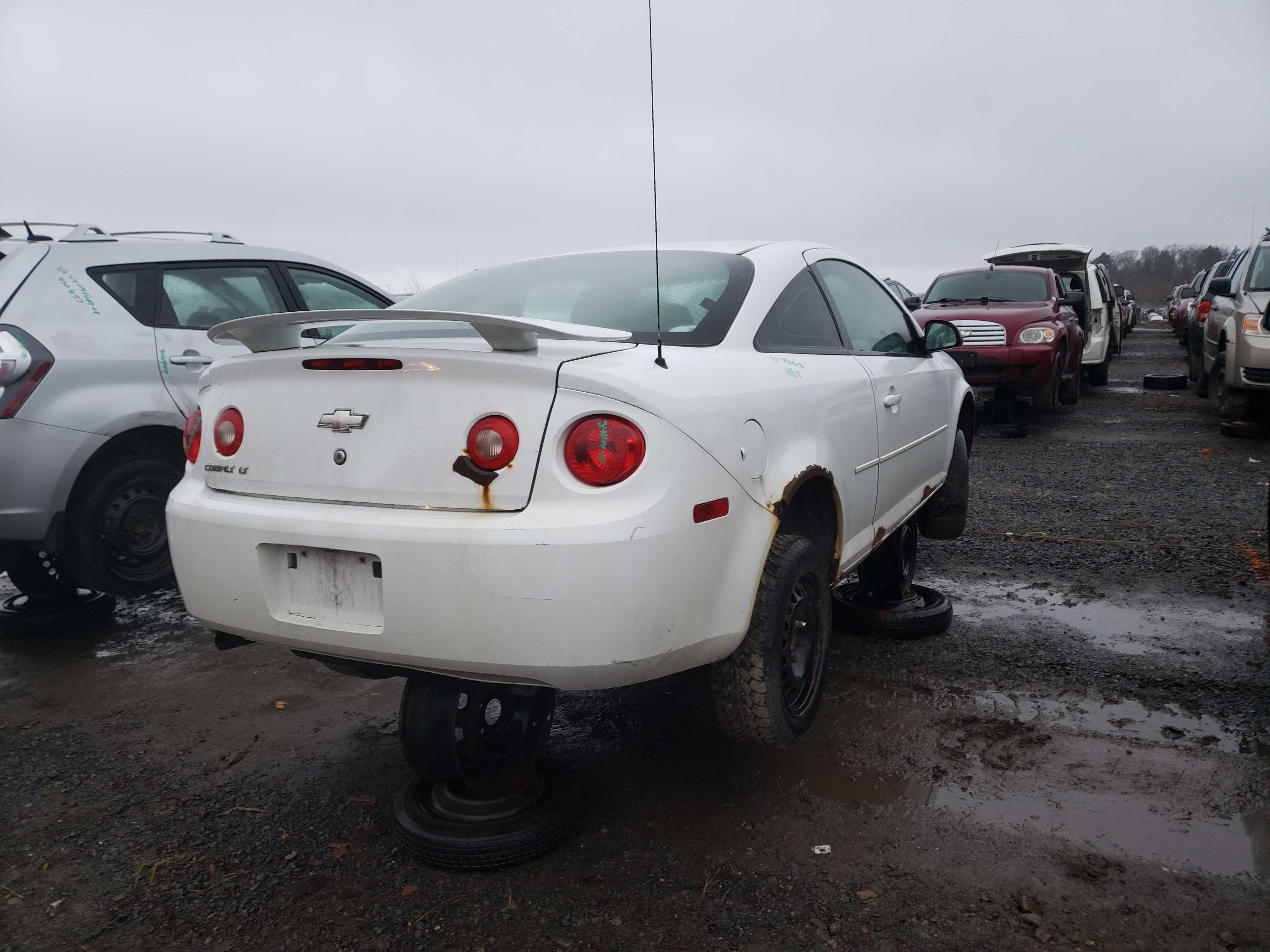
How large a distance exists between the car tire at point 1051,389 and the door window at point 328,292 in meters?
7.40

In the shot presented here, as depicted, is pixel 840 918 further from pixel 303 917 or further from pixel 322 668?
pixel 322 668

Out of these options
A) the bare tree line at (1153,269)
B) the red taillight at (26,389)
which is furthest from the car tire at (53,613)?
the bare tree line at (1153,269)

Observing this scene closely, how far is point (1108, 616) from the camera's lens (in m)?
4.02

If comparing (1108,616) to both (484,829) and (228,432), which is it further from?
(228,432)

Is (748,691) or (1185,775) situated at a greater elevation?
Answer: (748,691)

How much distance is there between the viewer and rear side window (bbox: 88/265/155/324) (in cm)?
428

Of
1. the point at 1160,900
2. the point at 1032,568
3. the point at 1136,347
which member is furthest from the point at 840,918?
the point at 1136,347

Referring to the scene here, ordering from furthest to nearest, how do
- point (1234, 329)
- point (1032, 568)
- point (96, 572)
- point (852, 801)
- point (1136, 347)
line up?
point (1136, 347)
point (1234, 329)
point (1032, 568)
point (96, 572)
point (852, 801)

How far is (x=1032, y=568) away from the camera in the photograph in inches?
189

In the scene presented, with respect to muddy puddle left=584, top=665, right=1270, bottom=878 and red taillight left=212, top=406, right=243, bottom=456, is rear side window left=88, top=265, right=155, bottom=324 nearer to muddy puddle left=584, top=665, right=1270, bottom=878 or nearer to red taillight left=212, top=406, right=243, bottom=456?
red taillight left=212, top=406, right=243, bottom=456

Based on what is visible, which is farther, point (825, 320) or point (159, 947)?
point (825, 320)

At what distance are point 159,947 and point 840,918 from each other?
5.17ft

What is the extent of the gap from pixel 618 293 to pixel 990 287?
30.5 ft

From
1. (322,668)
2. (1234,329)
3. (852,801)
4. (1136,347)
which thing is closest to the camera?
(852,801)
